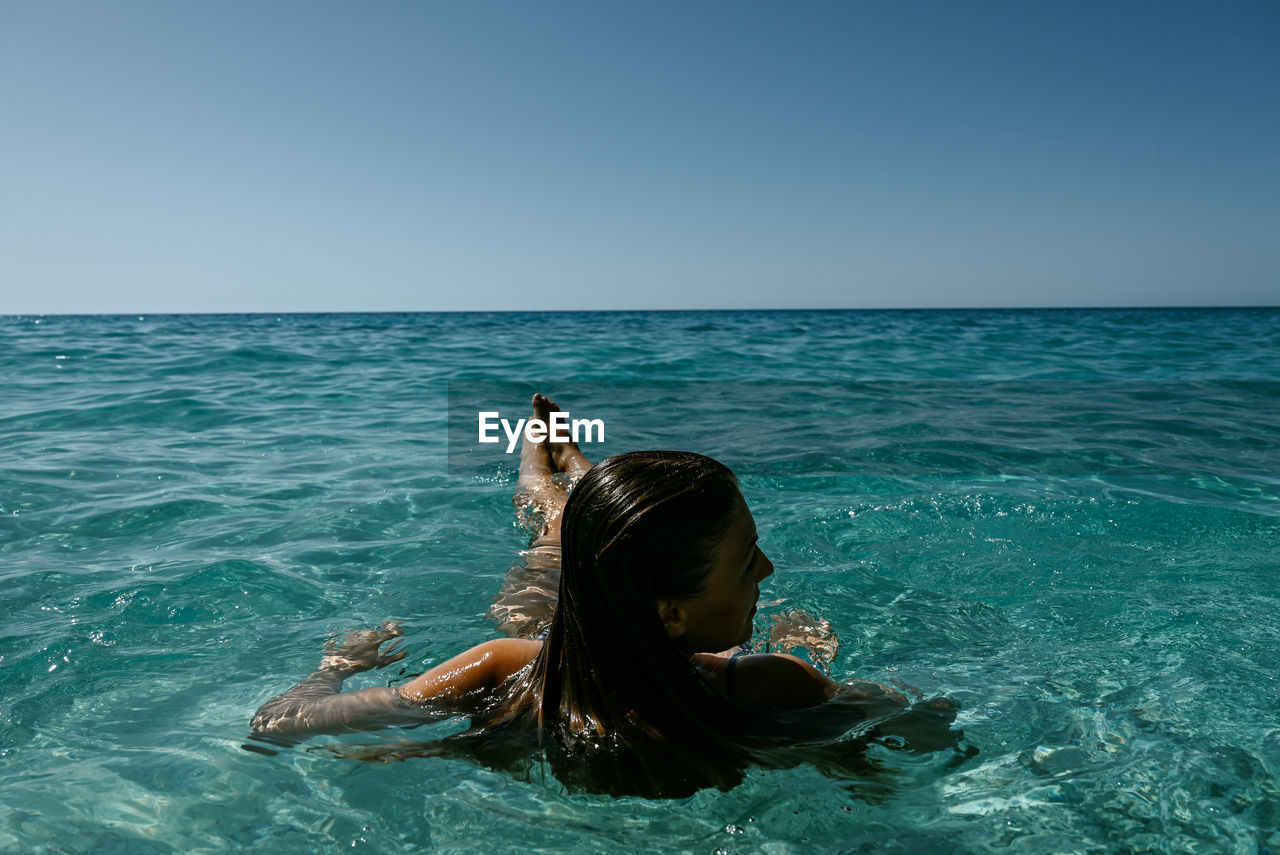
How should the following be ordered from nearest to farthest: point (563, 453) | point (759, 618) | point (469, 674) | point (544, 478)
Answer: point (469, 674)
point (759, 618)
point (544, 478)
point (563, 453)

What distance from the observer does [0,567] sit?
3.75 meters

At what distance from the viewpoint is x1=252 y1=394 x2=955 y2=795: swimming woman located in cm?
148

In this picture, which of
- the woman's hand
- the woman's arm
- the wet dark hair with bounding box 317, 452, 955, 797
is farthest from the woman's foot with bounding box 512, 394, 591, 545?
the wet dark hair with bounding box 317, 452, 955, 797

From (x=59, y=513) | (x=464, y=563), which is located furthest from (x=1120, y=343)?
(x=59, y=513)

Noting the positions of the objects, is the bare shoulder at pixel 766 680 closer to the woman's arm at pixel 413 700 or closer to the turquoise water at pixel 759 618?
the turquoise water at pixel 759 618

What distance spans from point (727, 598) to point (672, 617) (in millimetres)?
118

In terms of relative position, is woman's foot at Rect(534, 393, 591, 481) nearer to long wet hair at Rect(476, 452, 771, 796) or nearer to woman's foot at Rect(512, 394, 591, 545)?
woman's foot at Rect(512, 394, 591, 545)

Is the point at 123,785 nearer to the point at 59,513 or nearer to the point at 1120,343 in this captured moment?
the point at 59,513

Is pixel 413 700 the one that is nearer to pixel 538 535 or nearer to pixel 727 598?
pixel 727 598

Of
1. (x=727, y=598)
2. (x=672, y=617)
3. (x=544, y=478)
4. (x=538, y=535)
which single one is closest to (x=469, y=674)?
(x=672, y=617)

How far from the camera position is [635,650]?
1551 millimetres

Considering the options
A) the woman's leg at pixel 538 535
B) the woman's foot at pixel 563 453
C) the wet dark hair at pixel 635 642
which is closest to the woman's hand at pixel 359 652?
the woman's leg at pixel 538 535

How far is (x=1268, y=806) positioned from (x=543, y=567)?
8.39 ft

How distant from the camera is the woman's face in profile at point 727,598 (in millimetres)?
1516
